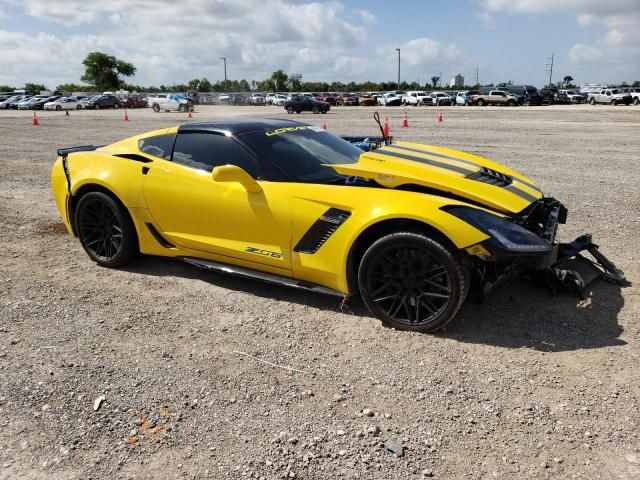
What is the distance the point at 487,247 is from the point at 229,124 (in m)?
2.49

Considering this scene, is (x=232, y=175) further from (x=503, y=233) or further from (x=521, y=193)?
(x=521, y=193)

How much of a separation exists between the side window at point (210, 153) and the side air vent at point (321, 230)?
658 millimetres

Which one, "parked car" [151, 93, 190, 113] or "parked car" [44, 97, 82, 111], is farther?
"parked car" [44, 97, 82, 111]

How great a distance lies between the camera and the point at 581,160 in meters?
11.0

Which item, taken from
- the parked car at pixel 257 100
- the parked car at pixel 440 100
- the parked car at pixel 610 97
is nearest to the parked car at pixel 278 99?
the parked car at pixel 257 100

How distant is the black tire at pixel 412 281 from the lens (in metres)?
3.32

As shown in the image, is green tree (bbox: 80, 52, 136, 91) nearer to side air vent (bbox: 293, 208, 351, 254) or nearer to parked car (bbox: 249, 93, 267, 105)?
parked car (bbox: 249, 93, 267, 105)

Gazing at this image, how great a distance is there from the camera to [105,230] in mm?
4926

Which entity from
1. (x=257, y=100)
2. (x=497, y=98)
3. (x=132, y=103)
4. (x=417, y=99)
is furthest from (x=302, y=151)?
(x=257, y=100)

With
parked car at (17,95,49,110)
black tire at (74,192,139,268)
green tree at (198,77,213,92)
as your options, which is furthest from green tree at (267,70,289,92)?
black tire at (74,192,139,268)

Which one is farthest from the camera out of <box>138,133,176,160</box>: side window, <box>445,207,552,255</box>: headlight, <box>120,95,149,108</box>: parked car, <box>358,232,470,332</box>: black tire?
<box>120,95,149,108</box>: parked car

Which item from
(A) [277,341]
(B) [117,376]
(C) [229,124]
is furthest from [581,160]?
(B) [117,376]

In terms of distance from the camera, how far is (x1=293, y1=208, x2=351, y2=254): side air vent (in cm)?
364

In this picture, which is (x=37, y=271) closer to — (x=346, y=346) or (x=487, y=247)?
(x=346, y=346)
